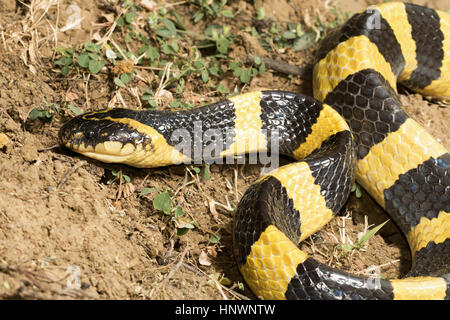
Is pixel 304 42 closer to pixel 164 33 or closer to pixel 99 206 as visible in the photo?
pixel 164 33

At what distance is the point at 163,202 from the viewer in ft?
16.1

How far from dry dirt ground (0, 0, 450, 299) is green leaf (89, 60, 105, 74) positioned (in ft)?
0.42

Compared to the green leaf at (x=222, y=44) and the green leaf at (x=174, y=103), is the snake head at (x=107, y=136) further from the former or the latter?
the green leaf at (x=222, y=44)

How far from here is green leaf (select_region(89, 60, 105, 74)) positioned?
18.7ft

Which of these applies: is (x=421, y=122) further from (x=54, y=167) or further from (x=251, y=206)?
(x=54, y=167)

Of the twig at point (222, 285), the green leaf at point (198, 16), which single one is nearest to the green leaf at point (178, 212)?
the twig at point (222, 285)

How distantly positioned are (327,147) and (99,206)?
2385mm

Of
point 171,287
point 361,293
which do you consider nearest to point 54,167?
point 171,287

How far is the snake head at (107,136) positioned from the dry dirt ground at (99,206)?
172mm

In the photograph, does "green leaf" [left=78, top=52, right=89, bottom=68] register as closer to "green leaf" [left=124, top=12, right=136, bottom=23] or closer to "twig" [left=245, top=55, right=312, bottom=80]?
"green leaf" [left=124, top=12, right=136, bottom=23]

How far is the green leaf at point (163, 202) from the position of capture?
484 cm

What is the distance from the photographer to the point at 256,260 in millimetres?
4184
